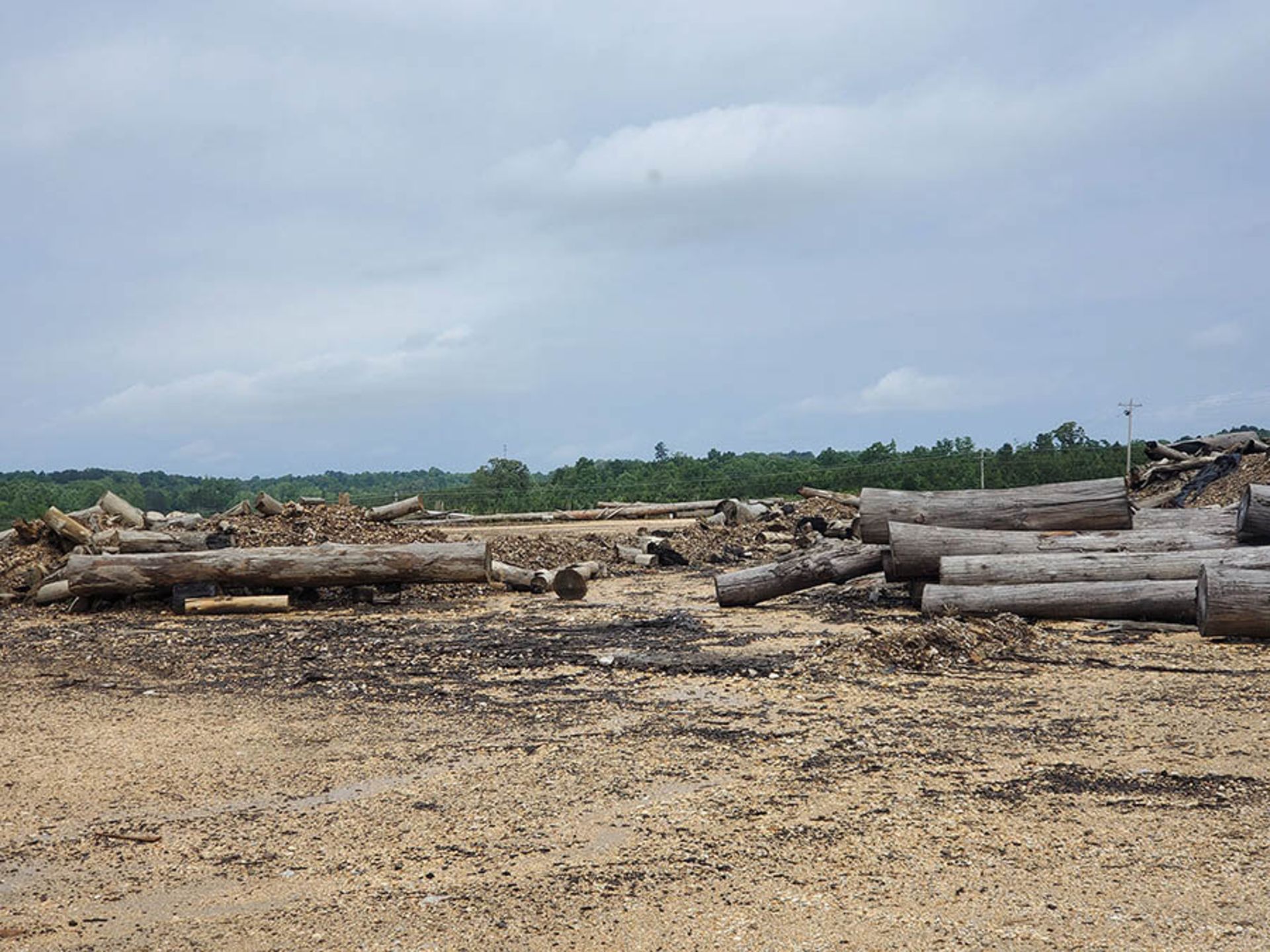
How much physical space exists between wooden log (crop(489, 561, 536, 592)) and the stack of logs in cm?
353

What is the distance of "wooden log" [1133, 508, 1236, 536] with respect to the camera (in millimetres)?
12039

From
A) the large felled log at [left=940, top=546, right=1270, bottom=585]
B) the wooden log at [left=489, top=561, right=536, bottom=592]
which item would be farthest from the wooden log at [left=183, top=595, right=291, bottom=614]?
the large felled log at [left=940, top=546, right=1270, bottom=585]

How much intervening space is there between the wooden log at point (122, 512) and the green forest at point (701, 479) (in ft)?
37.2

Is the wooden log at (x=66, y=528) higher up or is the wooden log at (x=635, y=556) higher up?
the wooden log at (x=66, y=528)

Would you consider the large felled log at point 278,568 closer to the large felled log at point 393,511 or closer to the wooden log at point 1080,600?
the large felled log at point 393,511

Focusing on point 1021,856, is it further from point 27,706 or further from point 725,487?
point 725,487

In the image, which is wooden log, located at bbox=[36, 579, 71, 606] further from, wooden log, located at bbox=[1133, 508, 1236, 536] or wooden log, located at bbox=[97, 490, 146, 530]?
wooden log, located at bbox=[1133, 508, 1236, 536]

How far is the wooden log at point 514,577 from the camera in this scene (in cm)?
1512

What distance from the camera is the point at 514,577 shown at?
15.2 metres

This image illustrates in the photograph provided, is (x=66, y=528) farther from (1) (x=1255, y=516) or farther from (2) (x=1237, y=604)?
(1) (x=1255, y=516)

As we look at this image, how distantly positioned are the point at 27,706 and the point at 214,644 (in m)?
3.10

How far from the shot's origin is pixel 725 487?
36469mm

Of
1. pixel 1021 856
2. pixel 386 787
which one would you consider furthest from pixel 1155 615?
pixel 386 787

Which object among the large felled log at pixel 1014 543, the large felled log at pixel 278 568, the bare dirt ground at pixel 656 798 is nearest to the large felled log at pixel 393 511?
the large felled log at pixel 278 568
